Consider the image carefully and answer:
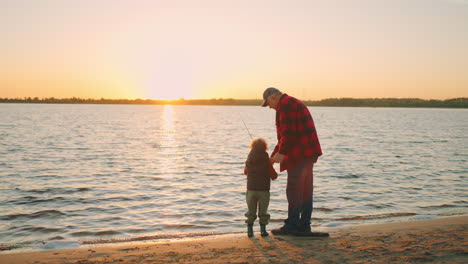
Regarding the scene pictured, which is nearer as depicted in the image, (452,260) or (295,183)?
(452,260)

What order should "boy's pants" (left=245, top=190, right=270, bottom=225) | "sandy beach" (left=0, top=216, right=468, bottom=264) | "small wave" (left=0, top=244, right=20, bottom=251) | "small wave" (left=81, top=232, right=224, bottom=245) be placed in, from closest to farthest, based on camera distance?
"sandy beach" (left=0, top=216, right=468, bottom=264) < "boy's pants" (left=245, top=190, right=270, bottom=225) < "small wave" (left=0, top=244, right=20, bottom=251) < "small wave" (left=81, top=232, right=224, bottom=245)

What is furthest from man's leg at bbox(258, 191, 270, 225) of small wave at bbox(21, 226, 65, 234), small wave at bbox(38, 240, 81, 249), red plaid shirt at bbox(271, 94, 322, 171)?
small wave at bbox(21, 226, 65, 234)

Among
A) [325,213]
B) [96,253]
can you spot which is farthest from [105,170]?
[96,253]

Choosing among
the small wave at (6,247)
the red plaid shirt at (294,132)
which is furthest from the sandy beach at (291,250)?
Answer: the red plaid shirt at (294,132)

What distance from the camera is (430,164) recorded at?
678 inches

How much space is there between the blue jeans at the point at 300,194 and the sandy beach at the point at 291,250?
0.22 metres

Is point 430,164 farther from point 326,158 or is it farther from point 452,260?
point 452,260

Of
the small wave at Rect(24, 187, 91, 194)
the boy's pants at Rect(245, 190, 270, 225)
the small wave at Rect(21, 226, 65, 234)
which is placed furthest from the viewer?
the small wave at Rect(24, 187, 91, 194)

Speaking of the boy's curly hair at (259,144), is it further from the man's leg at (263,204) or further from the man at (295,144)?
the man's leg at (263,204)

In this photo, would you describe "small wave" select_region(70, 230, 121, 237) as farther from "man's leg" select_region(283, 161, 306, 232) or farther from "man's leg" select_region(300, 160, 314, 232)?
"man's leg" select_region(300, 160, 314, 232)

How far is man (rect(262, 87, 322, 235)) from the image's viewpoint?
229 inches

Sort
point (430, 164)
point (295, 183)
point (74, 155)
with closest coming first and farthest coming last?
1. point (295, 183)
2. point (430, 164)
3. point (74, 155)

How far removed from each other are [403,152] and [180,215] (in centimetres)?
1704

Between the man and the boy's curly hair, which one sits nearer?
the man
